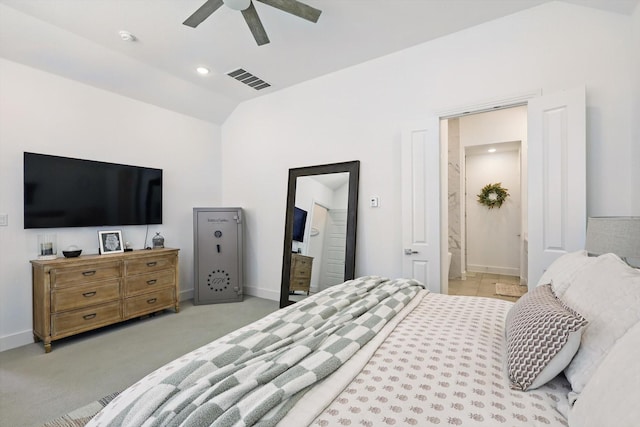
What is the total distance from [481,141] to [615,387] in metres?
5.17

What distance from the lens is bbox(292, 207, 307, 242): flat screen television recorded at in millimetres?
3773

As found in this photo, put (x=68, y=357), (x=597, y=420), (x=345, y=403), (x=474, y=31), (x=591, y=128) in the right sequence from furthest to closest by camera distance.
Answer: (x=474, y=31), (x=68, y=357), (x=591, y=128), (x=345, y=403), (x=597, y=420)

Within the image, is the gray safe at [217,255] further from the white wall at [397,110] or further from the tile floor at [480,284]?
the tile floor at [480,284]

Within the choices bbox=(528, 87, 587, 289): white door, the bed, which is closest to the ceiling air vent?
bbox=(528, 87, 587, 289): white door

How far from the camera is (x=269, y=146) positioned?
14.0 ft

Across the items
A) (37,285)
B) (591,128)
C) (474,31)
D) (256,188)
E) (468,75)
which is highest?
(474,31)

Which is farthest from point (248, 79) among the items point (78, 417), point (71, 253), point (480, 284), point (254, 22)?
point (480, 284)

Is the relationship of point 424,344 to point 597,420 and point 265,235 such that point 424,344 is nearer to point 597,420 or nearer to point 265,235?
point 597,420

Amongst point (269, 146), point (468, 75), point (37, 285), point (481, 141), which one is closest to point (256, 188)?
point (269, 146)

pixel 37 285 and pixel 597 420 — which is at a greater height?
pixel 597 420

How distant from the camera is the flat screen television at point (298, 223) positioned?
3773mm

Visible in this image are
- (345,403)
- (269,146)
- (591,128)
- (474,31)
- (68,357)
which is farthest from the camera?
(269,146)

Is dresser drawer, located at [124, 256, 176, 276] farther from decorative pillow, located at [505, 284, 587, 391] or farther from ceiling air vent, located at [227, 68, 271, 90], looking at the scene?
decorative pillow, located at [505, 284, 587, 391]

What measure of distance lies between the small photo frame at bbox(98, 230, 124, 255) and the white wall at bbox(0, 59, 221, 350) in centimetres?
10
